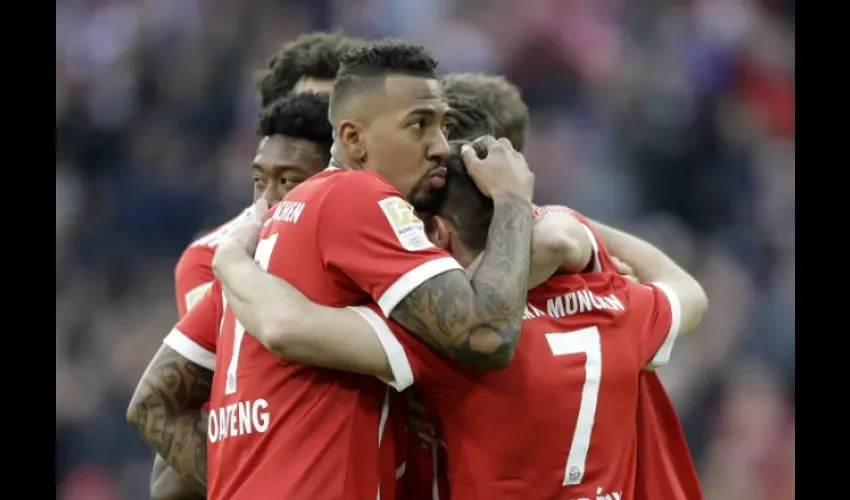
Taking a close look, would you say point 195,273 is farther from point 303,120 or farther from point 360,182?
point 360,182

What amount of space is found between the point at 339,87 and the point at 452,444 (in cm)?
117

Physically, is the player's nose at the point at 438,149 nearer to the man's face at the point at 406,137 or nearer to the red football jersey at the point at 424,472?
the man's face at the point at 406,137

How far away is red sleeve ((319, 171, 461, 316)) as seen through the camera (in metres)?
3.06

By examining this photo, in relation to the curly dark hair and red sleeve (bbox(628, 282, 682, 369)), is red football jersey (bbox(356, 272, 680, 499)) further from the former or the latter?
the curly dark hair

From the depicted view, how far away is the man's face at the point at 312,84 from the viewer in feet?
17.3

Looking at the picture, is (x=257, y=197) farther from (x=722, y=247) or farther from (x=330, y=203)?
(x=722, y=247)

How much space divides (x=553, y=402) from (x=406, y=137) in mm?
914

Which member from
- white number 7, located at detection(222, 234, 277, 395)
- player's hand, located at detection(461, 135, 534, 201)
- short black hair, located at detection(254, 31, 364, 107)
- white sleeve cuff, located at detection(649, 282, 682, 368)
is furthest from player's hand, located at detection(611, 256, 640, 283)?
short black hair, located at detection(254, 31, 364, 107)

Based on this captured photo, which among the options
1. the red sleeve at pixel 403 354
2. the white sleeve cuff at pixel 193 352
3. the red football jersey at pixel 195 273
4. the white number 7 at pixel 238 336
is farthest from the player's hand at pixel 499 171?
the red football jersey at pixel 195 273

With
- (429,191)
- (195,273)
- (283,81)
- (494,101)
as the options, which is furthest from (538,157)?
(429,191)

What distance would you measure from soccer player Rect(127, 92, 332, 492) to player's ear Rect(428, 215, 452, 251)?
2.71 ft

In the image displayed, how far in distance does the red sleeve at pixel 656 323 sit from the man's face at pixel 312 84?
2114 mm

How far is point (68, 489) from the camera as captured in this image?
7.46 meters
